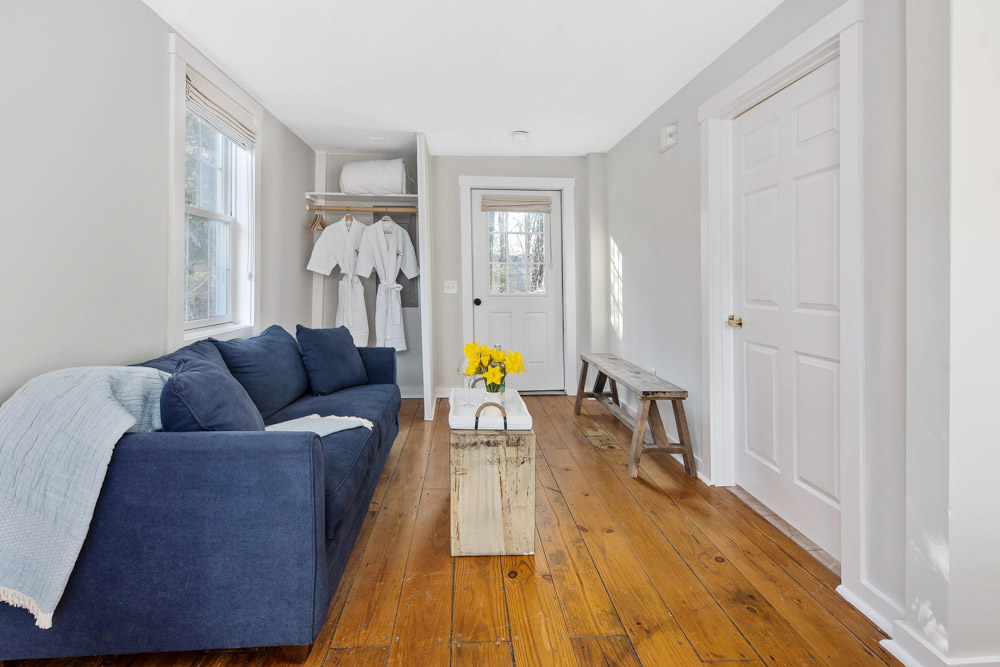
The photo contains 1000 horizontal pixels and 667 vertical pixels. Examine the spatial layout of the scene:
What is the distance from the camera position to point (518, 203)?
16.3 ft

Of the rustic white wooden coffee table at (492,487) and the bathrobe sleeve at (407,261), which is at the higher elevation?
the bathrobe sleeve at (407,261)

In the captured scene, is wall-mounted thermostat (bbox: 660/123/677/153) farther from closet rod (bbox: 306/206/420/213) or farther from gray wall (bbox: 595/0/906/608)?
closet rod (bbox: 306/206/420/213)

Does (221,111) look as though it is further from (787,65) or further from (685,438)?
(685,438)

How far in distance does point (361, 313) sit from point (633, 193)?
2402 millimetres

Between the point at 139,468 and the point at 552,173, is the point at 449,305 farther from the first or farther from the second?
the point at 139,468

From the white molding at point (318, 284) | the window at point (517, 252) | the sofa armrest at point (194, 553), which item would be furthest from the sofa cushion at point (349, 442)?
the window at point (517, 252)

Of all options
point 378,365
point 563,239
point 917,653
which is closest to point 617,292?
point 563,239

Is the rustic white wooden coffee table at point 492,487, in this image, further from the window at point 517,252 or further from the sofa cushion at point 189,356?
the window at point 517,252

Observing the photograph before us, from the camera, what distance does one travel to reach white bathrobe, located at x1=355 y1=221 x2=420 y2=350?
4.50 metres

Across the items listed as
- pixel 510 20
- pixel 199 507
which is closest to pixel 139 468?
pixel 199 507

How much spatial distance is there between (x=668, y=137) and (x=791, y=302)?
1.48 m

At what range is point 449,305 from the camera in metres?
4.95

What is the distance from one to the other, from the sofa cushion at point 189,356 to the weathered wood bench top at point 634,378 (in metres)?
2.10

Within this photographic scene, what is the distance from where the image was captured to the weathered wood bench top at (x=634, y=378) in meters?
2.91
